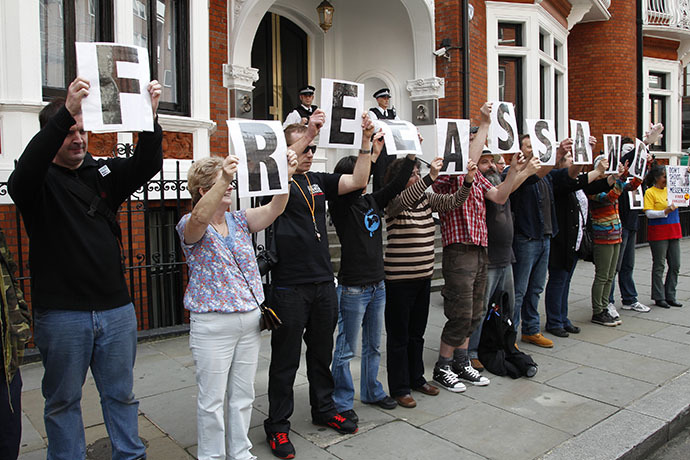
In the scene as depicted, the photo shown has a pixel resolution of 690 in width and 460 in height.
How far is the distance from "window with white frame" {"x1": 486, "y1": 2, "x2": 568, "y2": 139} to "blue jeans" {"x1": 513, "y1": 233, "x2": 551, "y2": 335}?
6764 millimetres

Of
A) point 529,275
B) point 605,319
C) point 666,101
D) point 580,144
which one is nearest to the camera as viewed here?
point 529,275

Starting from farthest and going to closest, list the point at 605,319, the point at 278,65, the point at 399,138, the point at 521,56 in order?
the point at 521,56, the point at 278,65, the point at 605,319, the point at 399,138

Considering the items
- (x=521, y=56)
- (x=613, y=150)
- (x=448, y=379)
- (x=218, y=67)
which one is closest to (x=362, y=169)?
(x=448, y=379)

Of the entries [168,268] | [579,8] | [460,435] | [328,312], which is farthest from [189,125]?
[579,8]

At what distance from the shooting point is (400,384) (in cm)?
427

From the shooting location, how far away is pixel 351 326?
396 centimetres

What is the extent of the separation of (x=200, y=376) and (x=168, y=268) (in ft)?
13.5

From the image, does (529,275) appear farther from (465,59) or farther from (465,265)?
(465,59)

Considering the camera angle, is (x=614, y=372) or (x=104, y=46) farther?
(x=614, y=372)

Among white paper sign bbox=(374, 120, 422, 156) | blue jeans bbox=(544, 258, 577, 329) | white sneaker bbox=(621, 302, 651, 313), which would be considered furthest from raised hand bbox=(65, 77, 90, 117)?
white sneaker bbox=(621, 302, 651, 313)

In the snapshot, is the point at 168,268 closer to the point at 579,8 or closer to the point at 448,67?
the point at 448,67

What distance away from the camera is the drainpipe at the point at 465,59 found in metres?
10.5

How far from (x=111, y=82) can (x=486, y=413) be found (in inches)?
129

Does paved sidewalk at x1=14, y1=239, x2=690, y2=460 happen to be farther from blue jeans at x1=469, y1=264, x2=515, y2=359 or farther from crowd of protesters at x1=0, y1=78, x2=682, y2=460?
blue jeans at x1=469, y1=264, x2=515, y2=359
